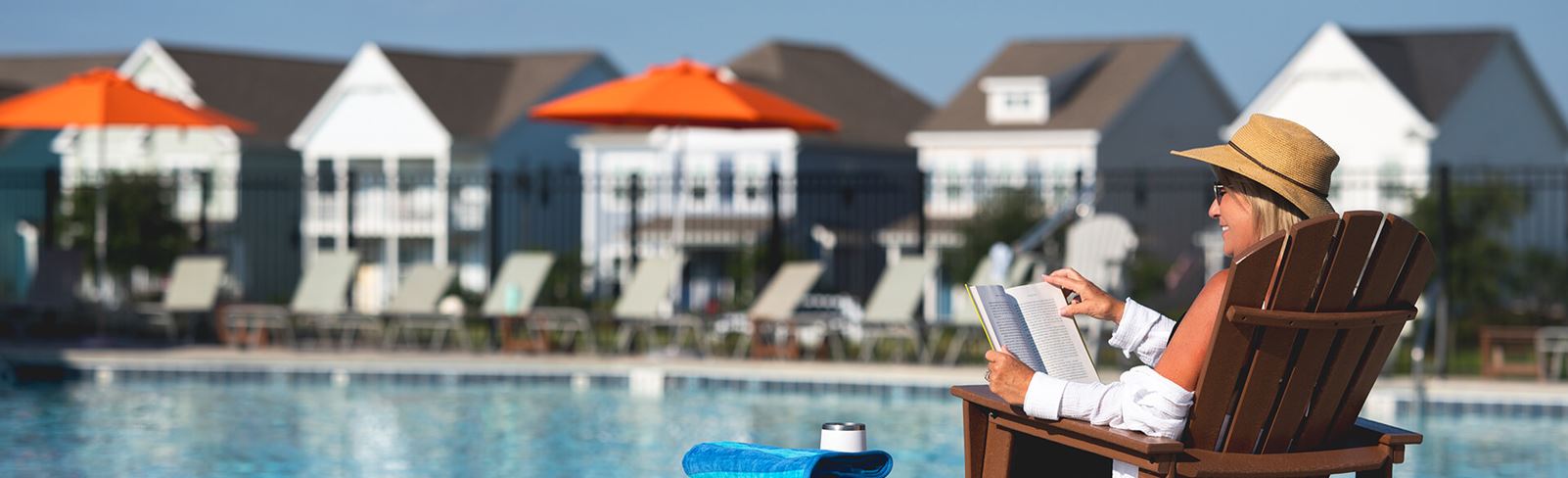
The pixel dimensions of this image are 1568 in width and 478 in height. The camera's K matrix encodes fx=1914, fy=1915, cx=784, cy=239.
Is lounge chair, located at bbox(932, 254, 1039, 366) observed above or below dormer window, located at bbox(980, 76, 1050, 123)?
below

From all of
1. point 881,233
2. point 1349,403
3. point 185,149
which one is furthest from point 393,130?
point 1349,403

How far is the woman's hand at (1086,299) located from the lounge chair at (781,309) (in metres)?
9.38

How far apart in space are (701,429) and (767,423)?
1.68 feet

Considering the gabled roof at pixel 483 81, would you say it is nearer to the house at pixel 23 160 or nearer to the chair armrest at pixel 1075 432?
the house at pixel 23 160

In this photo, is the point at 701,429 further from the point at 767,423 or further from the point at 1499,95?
the point at 1499,95

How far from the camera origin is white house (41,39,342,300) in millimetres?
40531

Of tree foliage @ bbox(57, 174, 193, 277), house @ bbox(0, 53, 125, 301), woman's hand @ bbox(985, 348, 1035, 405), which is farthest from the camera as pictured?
house @ bbox(0, 53, 125, 301)

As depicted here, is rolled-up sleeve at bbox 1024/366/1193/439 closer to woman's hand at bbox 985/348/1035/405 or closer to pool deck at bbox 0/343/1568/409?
woman's hand at bbox 985/348/1035/405

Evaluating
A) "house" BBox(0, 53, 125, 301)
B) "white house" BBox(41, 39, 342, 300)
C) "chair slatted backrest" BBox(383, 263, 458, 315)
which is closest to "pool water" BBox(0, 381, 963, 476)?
"chair slatted backrest" BBox(383, 263, 458, 315)

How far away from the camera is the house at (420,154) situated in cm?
4072

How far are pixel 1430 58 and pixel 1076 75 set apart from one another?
271 inches

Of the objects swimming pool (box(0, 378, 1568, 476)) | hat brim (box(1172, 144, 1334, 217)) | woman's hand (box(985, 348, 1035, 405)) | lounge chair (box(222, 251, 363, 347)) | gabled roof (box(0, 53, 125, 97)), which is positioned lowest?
swimming pool (box(0, 378, 1568, 476))

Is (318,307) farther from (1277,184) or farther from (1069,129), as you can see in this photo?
(1069,129)

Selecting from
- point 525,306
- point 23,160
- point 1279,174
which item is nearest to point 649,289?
point 525,306
